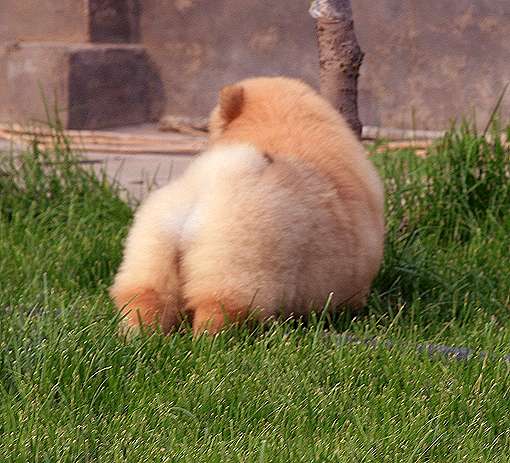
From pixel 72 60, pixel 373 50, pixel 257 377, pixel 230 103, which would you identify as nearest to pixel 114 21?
pixel 72 60

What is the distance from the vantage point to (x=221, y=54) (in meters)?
8.32

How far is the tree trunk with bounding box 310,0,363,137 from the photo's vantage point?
15.4 feet

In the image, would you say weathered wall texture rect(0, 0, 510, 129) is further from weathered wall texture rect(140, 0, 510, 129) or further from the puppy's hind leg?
the puppy's hind leg

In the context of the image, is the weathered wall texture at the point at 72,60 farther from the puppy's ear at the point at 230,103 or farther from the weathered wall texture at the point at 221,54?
the puppy's ear at the point at 230,103

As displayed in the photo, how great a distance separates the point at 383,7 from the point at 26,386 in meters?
5.42

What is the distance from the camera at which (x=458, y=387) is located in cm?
302

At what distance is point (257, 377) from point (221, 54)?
5581 mm

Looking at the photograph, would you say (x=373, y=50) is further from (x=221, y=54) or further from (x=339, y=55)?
(x=339, y=55)

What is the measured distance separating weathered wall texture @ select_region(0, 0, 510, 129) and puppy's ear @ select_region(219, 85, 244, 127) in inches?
146

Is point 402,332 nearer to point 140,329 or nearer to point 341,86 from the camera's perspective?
point 140,329

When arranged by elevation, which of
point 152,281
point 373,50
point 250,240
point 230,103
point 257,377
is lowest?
point 257,377

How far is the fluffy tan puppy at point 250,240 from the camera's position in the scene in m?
3.30

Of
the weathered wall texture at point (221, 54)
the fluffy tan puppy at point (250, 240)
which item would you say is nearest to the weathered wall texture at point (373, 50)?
the weathered wall texture at point (221, 54)

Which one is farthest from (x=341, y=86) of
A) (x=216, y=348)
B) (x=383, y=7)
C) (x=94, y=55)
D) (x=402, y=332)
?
(x=94, y=55)
